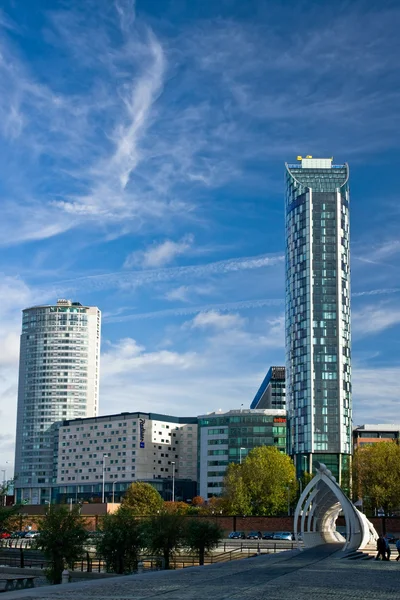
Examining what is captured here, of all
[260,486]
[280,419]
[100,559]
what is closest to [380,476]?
[260,486]

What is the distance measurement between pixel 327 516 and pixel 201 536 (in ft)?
73.2

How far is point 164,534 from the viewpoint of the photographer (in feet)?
170

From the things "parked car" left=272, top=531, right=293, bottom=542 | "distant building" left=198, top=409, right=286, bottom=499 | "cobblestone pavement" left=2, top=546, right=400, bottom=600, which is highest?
"distant building" left=198, top=409, right=286, bottom=499

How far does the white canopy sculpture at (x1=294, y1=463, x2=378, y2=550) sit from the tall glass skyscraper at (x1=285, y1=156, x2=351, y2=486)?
80693 millimetres

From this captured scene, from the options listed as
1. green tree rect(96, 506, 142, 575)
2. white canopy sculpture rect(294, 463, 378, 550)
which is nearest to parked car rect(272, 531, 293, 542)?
white canopy sculpture rect(294, 463, 378, 550)

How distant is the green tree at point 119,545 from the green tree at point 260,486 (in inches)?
2574

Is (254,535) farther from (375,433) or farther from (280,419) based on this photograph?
(375,433)

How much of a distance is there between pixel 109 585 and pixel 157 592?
14.7ft

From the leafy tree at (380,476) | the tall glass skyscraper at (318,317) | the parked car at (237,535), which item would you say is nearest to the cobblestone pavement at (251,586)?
the parked car at (237,535)

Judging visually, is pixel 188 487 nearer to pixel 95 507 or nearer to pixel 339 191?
pixel 95 507

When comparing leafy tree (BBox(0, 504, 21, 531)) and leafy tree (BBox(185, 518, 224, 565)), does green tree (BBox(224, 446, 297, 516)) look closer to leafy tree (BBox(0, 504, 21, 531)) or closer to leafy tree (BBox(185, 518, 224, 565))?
leafy tree (BBox(185, 518, 224, 565))

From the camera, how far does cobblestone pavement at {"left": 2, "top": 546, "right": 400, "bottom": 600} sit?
952 inches

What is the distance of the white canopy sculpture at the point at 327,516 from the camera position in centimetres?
5828

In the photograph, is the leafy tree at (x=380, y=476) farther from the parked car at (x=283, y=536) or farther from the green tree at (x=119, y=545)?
the green tree at (x=119, y=545)
